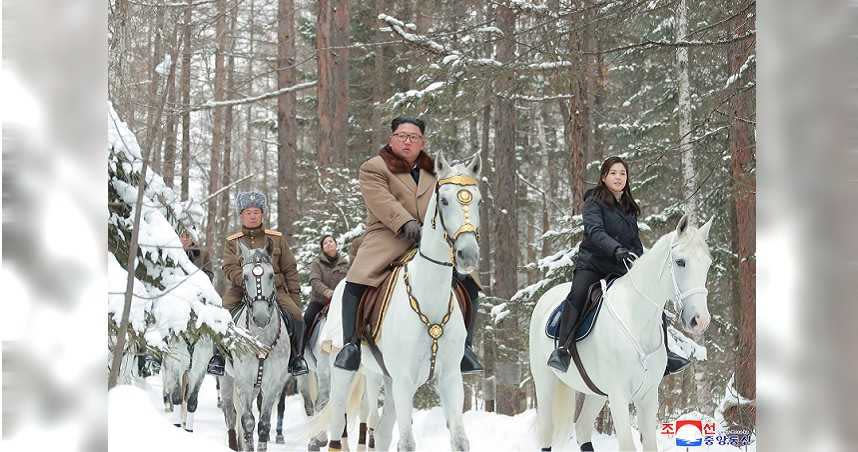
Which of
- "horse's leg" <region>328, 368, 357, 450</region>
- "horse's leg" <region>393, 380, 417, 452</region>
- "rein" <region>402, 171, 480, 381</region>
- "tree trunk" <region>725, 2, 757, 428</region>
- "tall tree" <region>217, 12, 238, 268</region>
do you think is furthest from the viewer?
"tall tree" <region>217, 12, 238, 268</region>

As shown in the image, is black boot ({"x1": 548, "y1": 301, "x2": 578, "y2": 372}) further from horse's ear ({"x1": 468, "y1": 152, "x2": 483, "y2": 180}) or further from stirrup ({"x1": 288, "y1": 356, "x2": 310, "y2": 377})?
stirrup ({"x1": 288, "y1": 356, "x2": 310, "y2": 377})

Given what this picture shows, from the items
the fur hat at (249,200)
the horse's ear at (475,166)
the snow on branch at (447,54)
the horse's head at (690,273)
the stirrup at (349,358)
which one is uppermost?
the snow on branch at (447,54)

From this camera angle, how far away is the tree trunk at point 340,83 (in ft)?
58.8

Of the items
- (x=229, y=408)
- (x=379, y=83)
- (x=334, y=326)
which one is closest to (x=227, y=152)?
(x=379, y=83)

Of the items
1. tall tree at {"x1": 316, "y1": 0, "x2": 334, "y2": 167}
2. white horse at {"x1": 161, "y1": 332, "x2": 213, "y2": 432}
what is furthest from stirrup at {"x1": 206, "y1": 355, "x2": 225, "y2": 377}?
tall tree at {"x1": 316, "y1": 0, "x2": 334, "y2": 167}

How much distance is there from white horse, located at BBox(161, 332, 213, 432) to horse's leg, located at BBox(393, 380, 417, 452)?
284 centimetres

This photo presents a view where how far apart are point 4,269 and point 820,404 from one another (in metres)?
2.63

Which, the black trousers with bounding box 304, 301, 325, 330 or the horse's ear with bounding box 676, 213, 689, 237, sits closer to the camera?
the horse's ear with bounding box 676, 213, 689, 237

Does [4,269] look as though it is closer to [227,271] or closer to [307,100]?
[227,271]

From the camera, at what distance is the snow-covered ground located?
17.1ft

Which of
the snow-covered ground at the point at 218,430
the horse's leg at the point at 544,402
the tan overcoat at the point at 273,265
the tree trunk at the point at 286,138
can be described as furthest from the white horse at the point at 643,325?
the tree trunk at the point at 286,138

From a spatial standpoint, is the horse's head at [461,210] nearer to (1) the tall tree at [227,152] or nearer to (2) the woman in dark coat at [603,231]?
(2) the woman in dark coat at [603,231]

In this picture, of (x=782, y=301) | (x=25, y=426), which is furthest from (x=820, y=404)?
(x=25, y=426)

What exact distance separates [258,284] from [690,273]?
13.2 ft
